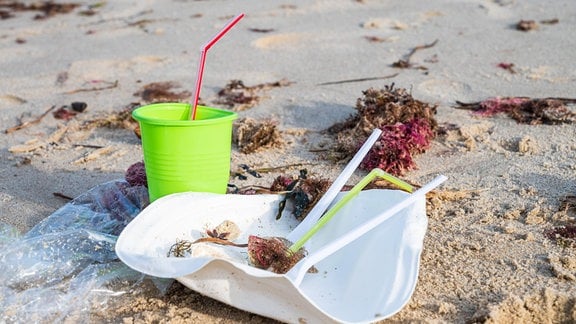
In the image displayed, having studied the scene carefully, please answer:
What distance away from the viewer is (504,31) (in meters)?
5.30

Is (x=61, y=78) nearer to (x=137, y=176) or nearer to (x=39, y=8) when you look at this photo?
(x=137, y=176)

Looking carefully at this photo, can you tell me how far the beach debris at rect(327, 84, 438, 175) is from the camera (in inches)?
127

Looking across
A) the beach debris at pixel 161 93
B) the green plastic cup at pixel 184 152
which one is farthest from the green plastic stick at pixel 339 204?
the beach debris at pixel 161 93

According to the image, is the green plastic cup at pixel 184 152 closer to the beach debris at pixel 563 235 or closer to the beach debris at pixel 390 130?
the beach debris at pixel 390 130

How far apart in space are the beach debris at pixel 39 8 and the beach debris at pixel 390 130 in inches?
161

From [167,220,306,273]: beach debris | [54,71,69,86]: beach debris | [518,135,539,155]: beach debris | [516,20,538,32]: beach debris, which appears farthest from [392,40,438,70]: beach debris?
[167,220,306,273]: beach debris

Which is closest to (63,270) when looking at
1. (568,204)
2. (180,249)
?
(180,249)

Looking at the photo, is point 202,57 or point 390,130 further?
point 390,130

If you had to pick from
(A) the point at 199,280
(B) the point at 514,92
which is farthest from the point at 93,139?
(B) the point at 514,92

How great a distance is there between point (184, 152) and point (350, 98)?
77.1 inches

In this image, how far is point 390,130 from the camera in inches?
131

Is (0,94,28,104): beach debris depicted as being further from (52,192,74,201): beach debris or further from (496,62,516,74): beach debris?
(496,62,516,74): beach debris

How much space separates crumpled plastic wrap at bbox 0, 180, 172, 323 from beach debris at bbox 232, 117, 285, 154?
3.10 feet

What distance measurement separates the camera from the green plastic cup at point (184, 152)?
7.97 feet
